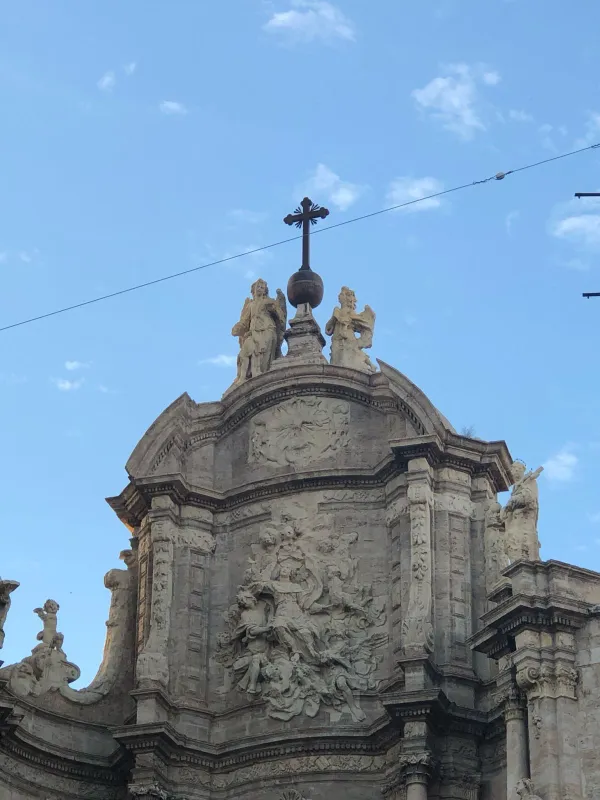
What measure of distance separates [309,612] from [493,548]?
236cm

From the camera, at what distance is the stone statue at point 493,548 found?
2653 cm

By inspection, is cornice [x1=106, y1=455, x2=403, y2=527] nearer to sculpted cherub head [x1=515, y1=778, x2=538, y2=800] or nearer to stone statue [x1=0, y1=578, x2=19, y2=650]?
stone statue [x1=0, y1=578, x2=19, y2=650]

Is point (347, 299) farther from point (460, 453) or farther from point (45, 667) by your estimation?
point (45, 667)

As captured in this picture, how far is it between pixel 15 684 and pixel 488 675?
5.68m

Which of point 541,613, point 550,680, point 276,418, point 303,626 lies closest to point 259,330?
point 276,418

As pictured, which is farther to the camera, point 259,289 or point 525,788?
point 259,289

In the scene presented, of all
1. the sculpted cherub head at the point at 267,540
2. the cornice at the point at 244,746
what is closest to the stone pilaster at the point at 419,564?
the cornice at the point at 244,746

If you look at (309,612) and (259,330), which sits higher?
(259,330)

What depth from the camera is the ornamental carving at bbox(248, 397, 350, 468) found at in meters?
28.4

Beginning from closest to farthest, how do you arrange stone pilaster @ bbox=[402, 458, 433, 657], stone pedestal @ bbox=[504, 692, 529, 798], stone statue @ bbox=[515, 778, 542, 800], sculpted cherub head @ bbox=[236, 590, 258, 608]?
stone statue @ bbox=[515, 778, 542, 800]
stone pedestal @ bbox=[504, 692, 529, 798]
stone pilaster @ bbox=[402, 458, 433, 657]
sculpted cherub head @ bbox=[236, 590, 258, 608]

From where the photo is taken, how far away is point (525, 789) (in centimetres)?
2295

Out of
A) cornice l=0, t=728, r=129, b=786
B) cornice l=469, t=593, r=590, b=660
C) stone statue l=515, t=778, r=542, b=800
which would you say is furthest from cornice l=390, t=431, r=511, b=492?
stone statue l=515, t=778, r=542, b=800

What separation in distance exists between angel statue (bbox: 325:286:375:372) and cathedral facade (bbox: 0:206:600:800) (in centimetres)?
3

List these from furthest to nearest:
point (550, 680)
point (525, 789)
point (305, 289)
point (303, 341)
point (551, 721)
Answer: point (305, 289) < point (303, 341) < point (550, 680) < point (551, 721) < point (525, 789)
